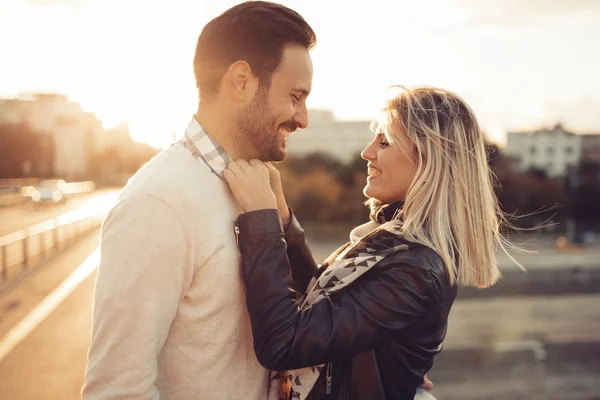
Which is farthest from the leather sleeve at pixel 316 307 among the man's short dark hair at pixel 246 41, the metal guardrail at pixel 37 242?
the metal guardrail at pixel 37 242

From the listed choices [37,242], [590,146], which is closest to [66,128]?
[590,146]

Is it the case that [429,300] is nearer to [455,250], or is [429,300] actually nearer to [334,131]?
[455,250]

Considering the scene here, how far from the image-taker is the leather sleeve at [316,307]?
1936 mm

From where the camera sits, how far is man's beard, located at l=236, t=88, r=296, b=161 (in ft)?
7.04

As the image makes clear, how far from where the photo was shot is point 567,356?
13.3 m

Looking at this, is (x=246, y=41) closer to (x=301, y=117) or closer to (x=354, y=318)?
(x=301, y=117)

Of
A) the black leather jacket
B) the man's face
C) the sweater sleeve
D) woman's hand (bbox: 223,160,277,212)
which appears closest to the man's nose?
the man's face

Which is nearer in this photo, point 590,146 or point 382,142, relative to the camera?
point 382,142

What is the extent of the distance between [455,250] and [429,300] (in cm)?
31

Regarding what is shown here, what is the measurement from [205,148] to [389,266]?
779 millimetres

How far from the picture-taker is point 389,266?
2.10 metres

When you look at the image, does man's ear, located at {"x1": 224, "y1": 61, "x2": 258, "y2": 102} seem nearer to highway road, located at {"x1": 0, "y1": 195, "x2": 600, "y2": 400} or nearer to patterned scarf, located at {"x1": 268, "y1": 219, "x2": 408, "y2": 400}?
patterned scarf, located at {"x1": 268, "y1": 219, "x2": 408, "y2": 400}

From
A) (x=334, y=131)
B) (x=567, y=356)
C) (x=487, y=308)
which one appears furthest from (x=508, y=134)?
(x=567, y=356)

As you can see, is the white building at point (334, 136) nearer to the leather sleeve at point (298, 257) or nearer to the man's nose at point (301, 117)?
the leather sleeve at point (298, 257)
